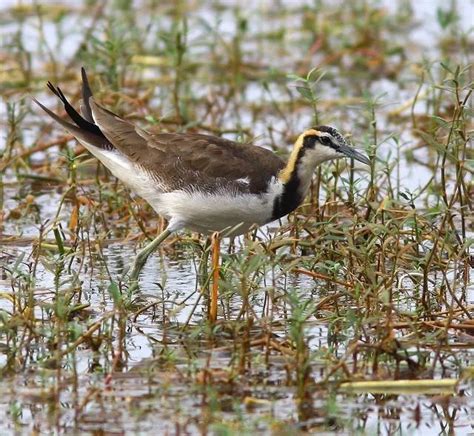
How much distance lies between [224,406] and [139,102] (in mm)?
4685

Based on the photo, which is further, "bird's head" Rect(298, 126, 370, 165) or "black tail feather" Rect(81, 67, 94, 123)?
"black tail feather" Rect(81, 67, 94, 123)

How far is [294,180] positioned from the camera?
7805 mm

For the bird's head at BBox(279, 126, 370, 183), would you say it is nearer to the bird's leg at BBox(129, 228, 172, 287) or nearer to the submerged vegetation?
the submerged vegetation

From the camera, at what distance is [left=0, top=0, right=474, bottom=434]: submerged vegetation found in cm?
598

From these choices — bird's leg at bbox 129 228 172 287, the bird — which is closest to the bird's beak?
the bird

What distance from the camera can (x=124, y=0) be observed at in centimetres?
1423

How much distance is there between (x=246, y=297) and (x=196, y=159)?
1.71 m

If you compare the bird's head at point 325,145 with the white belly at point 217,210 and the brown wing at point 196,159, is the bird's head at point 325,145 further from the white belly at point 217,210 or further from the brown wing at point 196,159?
the white belly at point 217,210

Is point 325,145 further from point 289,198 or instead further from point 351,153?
point 289,198

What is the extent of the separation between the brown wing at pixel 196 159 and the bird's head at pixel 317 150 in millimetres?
131

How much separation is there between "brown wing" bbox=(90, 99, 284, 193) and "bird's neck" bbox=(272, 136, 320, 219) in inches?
3.5

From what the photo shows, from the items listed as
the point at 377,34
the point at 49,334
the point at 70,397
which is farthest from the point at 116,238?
the point at 377,34

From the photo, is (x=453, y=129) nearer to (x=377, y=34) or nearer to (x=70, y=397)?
(x=70, y=397)

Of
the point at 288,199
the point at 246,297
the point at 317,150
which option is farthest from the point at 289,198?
the point at 246,297
